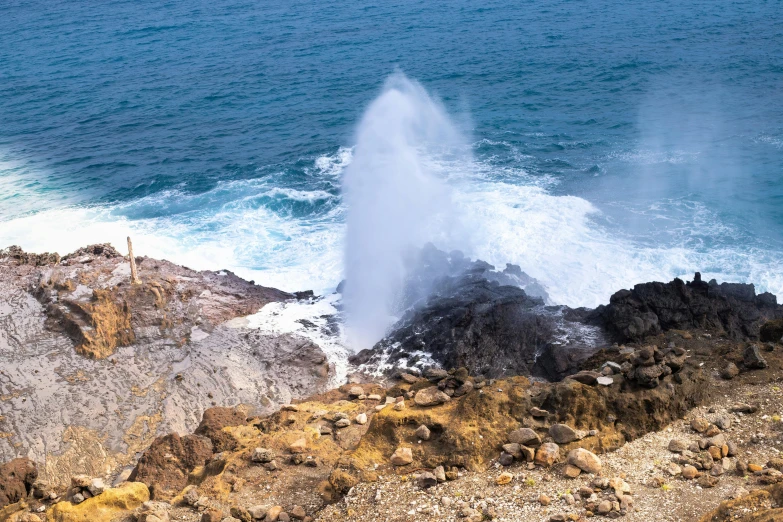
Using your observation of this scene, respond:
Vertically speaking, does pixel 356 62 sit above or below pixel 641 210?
above

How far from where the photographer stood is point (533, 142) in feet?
132

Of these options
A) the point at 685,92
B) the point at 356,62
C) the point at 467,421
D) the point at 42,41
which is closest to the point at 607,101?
the point at 685,92

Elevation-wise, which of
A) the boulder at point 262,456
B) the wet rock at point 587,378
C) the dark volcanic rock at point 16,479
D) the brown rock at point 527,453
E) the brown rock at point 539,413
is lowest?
the dark volcanic rock at point 16,479

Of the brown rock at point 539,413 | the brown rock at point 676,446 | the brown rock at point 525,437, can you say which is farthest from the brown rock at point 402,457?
the brown rock at point 676,446

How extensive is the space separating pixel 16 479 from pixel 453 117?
33381 millimetres

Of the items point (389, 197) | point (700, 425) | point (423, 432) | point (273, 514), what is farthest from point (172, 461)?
point (389, 197)

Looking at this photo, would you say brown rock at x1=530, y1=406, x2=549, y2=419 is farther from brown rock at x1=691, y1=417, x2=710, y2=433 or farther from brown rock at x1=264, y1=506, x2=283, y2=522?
brown rock at x1=264, y1=506, x2=283, y2=522

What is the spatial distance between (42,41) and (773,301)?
64.9 m

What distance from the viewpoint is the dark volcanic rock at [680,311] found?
19844mm

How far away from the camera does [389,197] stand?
32031 millimetres

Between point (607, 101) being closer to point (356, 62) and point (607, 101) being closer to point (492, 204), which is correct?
point (492, 204)

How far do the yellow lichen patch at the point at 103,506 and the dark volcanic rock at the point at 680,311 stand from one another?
12.9 metres

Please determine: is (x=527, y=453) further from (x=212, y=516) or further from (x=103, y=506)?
(x=103, y=506)

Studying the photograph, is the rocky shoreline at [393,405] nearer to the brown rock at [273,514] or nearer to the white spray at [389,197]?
the brown rock at [273,514]
